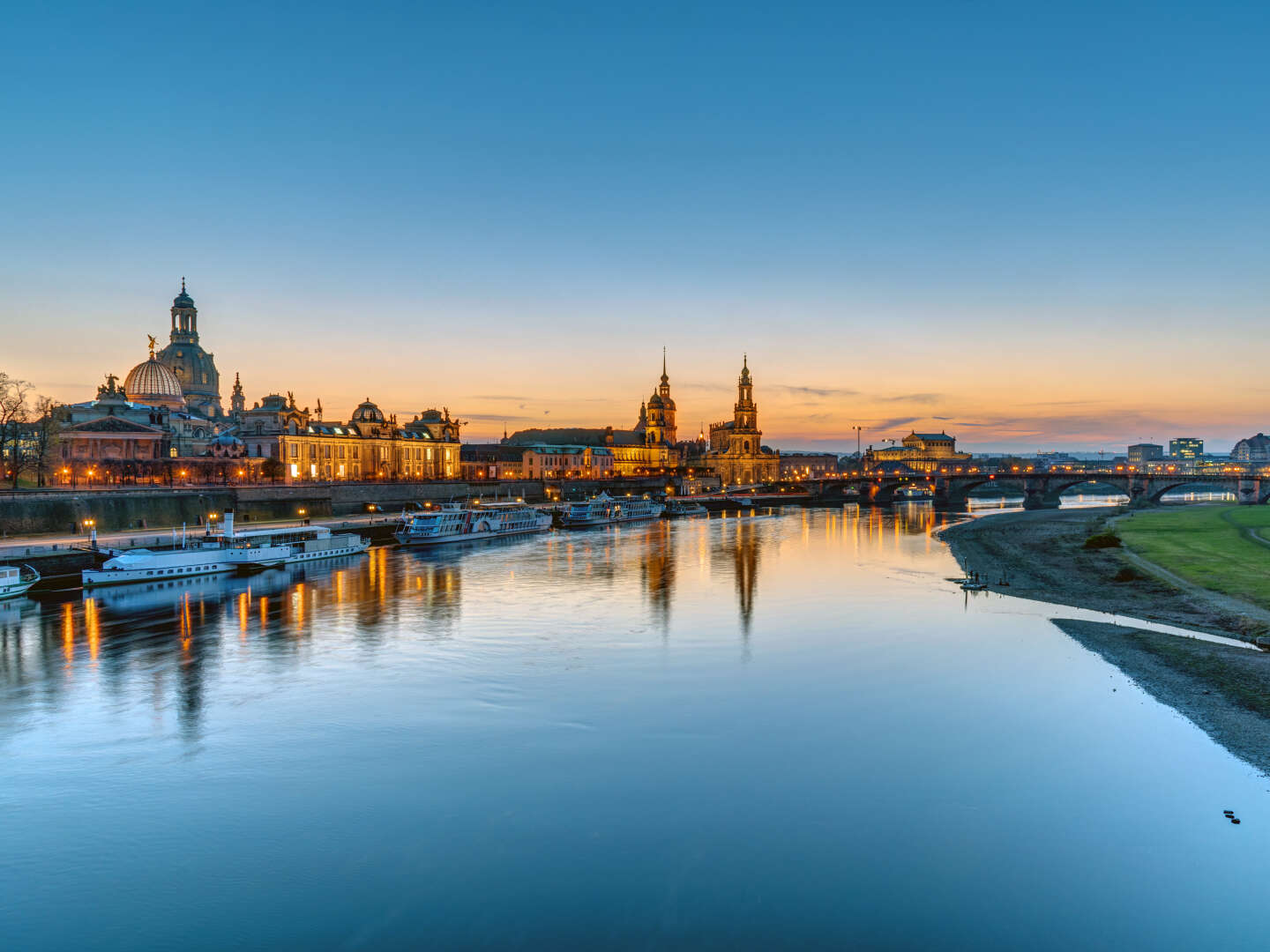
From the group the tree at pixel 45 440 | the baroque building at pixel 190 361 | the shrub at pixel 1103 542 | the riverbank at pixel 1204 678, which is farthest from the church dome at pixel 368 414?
the riverbank at pixel 1204 678

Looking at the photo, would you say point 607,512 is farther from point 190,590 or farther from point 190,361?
point 190,361

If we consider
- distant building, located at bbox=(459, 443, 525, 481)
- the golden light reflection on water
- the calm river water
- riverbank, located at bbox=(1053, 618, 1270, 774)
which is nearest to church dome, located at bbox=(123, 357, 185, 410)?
distant building, located at bbox=(459, 443, 525, 481)

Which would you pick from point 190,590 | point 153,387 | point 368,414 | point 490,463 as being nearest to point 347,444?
point 368,414

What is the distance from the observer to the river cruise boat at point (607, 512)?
4562 inches

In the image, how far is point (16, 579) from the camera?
48.8m

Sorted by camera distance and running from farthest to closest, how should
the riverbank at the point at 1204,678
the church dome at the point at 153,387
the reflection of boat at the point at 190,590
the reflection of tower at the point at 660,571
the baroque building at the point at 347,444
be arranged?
the church dome at the point at 153,387 → the baroque building at the point at 347,444 → the reflection of boat at the point at 190,590 → the reflection of tower at the point at 660,571 → the riverbank at the point at 1204,678

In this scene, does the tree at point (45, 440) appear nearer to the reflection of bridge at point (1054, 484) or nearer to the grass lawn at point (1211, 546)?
the grass lawn at point (1211, 546)

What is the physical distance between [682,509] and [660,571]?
82.3m

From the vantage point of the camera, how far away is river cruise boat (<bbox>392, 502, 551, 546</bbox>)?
85875 mm

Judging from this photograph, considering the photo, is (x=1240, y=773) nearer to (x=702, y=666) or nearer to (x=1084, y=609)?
(x=702, y=666)

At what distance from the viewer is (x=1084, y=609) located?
44.5 m

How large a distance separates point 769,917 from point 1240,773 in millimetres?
14869

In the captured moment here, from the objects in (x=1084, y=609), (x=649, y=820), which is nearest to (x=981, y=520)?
(x=1084, y=609)

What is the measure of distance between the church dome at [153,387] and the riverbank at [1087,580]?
13379 cm
